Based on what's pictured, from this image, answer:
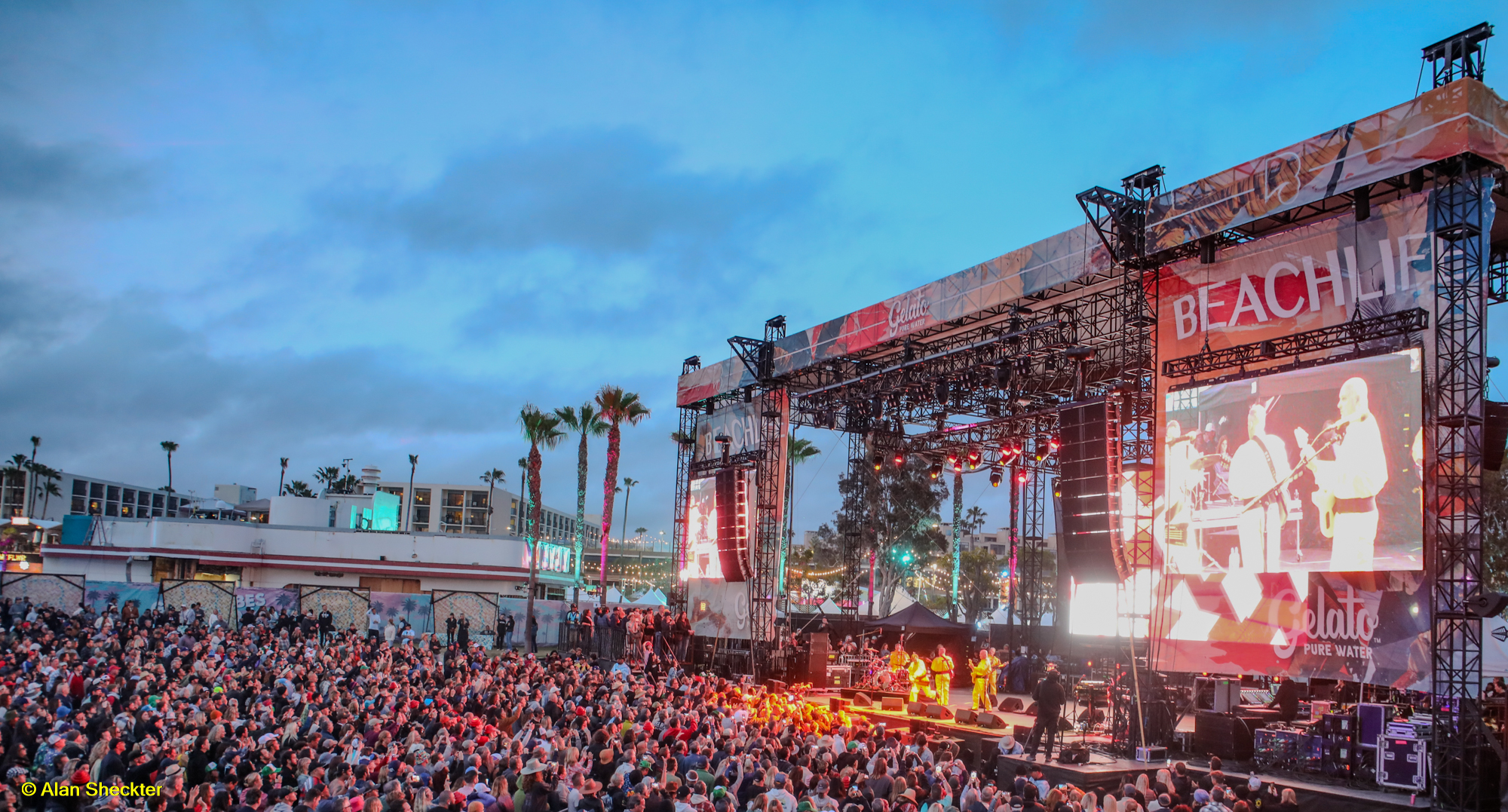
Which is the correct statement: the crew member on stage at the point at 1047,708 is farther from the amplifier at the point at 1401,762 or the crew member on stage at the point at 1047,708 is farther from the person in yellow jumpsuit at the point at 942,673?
the person in yellow jumpsuit at the point at 942,673

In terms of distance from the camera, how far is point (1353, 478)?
1437 centimetres

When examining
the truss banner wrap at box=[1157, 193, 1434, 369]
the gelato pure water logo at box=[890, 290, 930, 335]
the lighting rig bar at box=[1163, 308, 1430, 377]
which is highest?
the gelato pure water logo at box=[890, 290, 930, 335]

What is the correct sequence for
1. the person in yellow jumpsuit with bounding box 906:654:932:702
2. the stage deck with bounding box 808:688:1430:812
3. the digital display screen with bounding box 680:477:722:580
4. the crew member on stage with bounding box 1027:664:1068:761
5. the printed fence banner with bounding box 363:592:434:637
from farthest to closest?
the printed fence banner with bounding box 363:592:434:637 → the digital display screen with bounding box 680:477:722:580 → the person in yellow jumpsuit with bounding box 906:654:932:702 → the crew member on stage with bounding box 1027:664:1068:761 → the stage deck with bounding box 808:688:1430:812

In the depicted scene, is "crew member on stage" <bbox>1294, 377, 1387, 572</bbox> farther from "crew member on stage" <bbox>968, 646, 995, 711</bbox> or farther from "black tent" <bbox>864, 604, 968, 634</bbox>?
"black tent" <bbox>864, 604, 968, 634</bbox>

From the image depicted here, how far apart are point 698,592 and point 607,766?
62.9 feet

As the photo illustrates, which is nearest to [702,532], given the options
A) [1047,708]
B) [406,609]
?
[406,609]

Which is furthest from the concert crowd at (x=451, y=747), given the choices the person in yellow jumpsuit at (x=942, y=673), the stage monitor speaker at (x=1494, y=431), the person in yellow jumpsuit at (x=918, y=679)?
the stage monitor speaker at (x=1494, y=431)

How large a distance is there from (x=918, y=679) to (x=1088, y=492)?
7506 millimetres

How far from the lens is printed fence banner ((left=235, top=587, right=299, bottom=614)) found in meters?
32.6

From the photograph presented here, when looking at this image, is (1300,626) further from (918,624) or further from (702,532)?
(702,532)

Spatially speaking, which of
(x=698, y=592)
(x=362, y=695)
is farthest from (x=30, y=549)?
(x=362, y=695)

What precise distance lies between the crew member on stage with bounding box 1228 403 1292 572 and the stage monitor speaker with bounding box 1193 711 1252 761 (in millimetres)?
2271

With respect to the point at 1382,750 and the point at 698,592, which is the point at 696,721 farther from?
the point at 698,592

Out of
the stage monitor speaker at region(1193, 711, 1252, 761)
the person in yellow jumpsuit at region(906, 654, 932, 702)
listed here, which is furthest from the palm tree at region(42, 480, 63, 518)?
the stage monitor speaker at region(1193, 711, 1252, 761)
